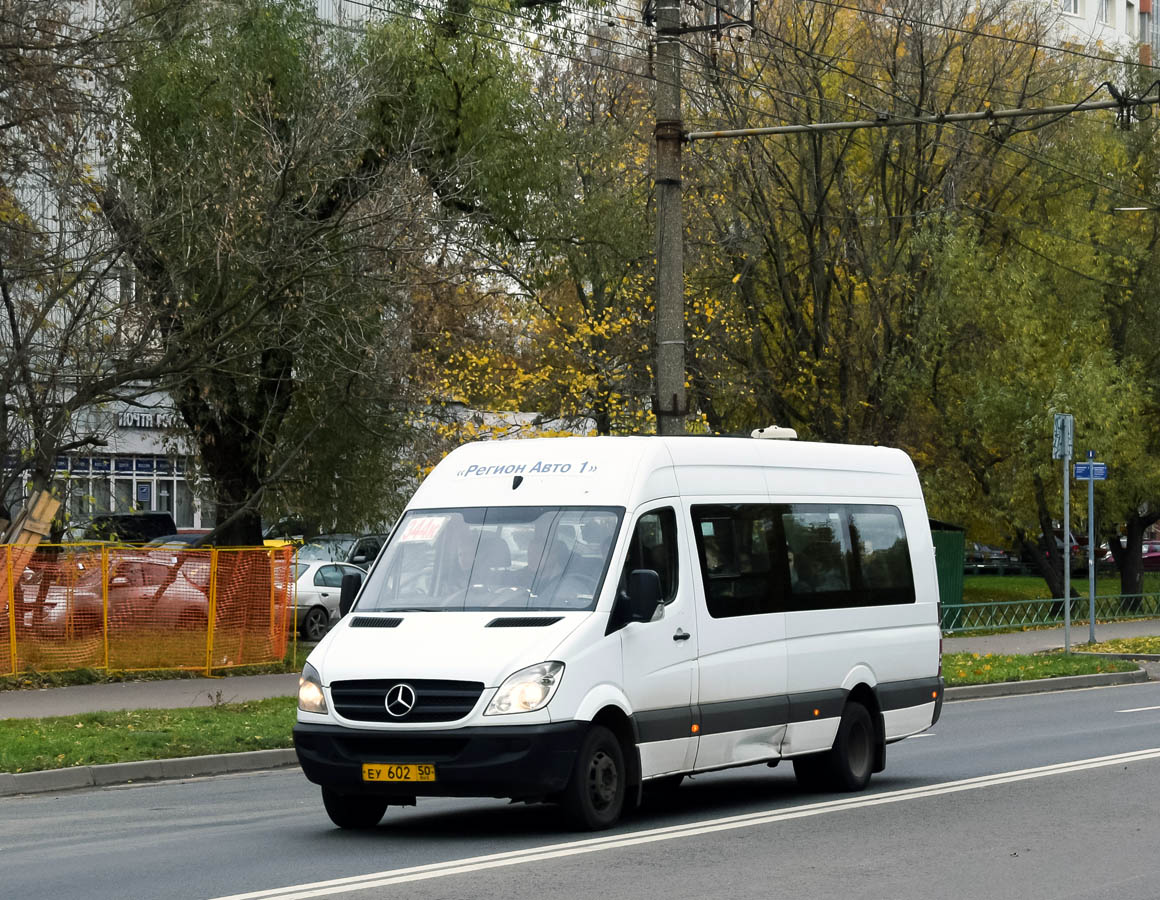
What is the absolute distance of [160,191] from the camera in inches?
898

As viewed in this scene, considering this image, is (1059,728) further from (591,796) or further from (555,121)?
(555,121)

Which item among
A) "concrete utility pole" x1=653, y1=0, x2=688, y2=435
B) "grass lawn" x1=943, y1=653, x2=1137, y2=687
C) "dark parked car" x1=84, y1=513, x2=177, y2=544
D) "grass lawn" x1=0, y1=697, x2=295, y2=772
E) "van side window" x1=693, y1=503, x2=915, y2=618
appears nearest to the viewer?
"van side window" x1=693, y1=503, x2=915, y2=618

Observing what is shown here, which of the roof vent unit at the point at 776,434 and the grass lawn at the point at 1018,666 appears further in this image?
the grass lawn at the point at 1018,666

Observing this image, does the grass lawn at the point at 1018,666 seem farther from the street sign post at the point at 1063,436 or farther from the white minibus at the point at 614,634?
the white minibus at the point at 614,634

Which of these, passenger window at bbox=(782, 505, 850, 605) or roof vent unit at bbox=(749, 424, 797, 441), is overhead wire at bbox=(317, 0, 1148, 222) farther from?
passenger window at bbox=(782, 505, 850, 605)

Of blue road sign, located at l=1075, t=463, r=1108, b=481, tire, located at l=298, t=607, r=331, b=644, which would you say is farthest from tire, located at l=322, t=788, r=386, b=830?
tire, located at l=298, t=607, r=331, b=644

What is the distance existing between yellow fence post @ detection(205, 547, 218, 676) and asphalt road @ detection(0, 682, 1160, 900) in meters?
8.39

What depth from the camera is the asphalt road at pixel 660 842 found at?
845cm

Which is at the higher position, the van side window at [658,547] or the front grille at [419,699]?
the van side window at [658,547]

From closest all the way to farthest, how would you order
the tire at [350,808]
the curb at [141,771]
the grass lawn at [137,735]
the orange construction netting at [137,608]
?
the tire at [350,808] → the curb at [141,771] → the grass lawn at [137,735] → the orange construction netting at [137,608]

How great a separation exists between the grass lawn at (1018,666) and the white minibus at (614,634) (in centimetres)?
945

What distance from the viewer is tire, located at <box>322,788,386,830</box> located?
10570 millimetres

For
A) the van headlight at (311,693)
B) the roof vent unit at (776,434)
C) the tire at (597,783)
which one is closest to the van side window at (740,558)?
the roof vent unit at (776,434)

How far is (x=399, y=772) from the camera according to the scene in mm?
9852
